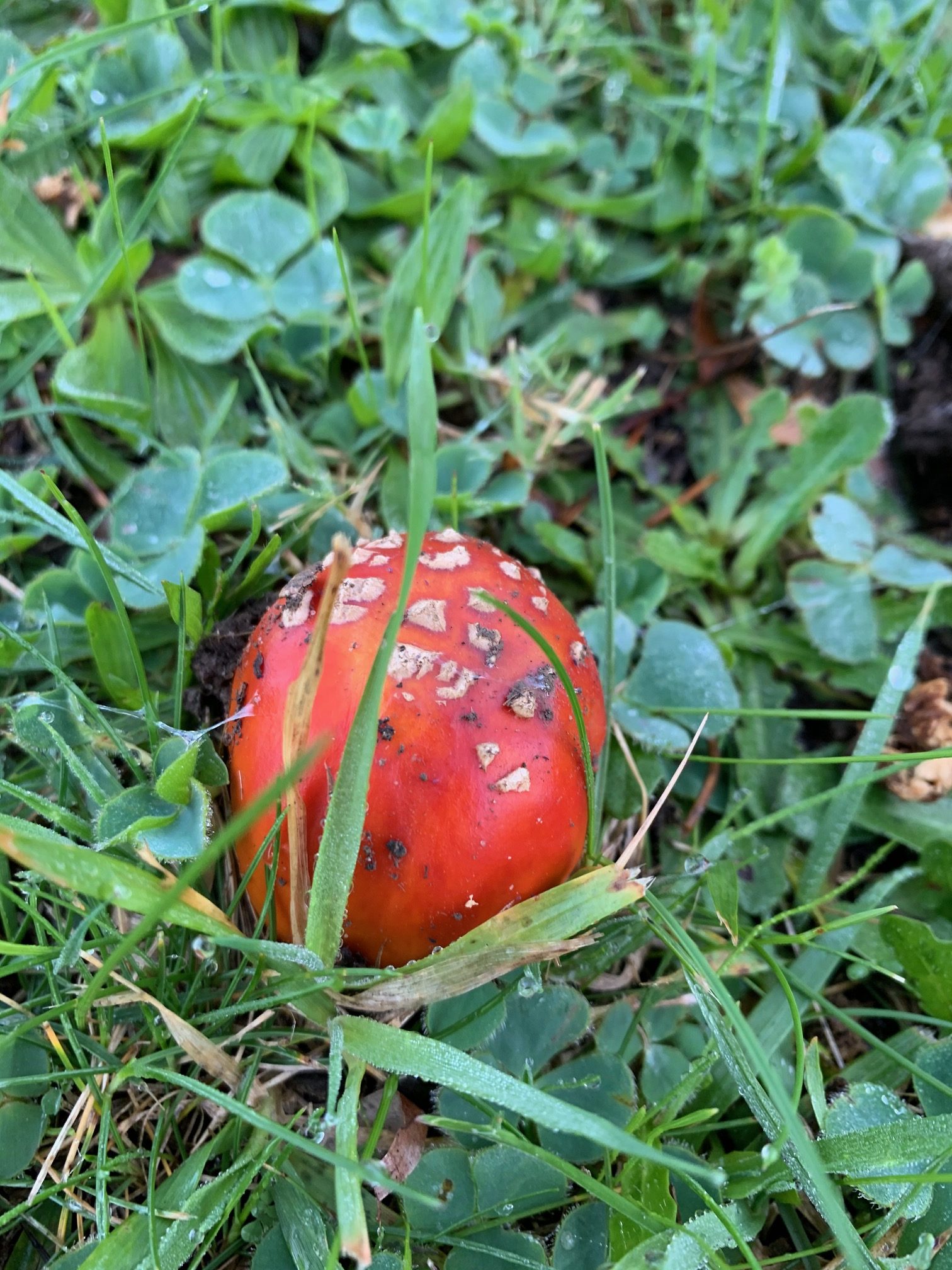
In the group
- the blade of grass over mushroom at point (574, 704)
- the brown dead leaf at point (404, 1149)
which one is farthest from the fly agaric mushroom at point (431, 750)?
the brown dead leaf at point (404, 1149)

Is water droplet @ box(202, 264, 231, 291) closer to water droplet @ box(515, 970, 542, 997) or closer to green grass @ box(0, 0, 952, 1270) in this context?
green grass @ box(0, 0, 952, 1270)

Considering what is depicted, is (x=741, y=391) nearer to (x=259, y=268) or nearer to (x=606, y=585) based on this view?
(x=606, y=585)

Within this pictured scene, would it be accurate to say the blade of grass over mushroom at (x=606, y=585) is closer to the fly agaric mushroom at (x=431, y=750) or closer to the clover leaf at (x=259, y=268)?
the fly agaric mushroom at (x=431, y=750)

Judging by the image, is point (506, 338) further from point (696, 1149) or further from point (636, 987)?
point (696, 1149)

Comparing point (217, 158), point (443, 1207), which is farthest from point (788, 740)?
point (217, 158)

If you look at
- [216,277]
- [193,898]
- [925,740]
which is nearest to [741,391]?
[925,740]

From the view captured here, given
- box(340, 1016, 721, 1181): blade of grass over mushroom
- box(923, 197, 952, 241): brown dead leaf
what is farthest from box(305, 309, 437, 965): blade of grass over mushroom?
box(923, 197, 952, 241): brown dead leaf
